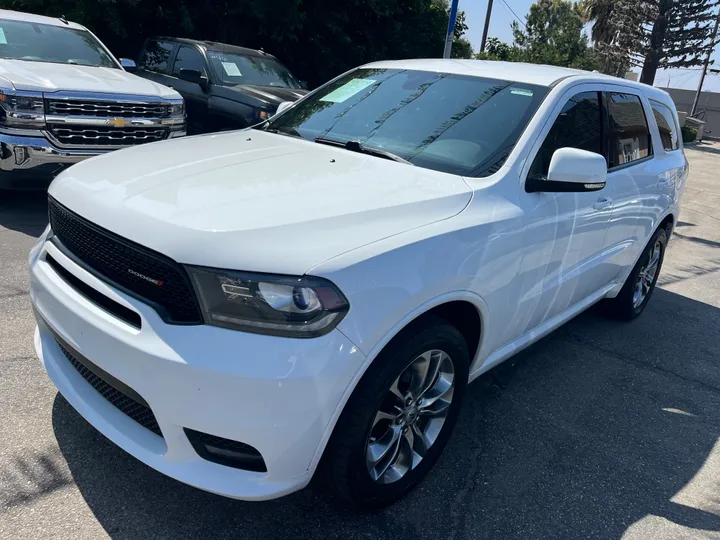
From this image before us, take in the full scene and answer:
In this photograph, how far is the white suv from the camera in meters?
1.96

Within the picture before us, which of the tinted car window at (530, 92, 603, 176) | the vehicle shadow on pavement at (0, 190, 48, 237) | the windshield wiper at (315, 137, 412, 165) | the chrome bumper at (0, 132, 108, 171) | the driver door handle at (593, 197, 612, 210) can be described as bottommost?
the vehicle shadow on pavement at (0, 190, 48, 237)

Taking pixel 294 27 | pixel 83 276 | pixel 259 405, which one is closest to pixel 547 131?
pixel 259 405

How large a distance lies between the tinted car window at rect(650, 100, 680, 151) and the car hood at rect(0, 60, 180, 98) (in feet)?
15.4

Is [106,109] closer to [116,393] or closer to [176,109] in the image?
[176,109]

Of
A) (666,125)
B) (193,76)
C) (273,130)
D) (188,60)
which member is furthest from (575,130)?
(188,60)

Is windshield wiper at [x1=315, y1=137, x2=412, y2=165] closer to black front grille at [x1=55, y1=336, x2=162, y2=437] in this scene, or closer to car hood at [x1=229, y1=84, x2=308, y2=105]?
black front grille at [x1=55, y1=336, x2=162, y2=437]

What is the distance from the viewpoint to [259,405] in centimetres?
191

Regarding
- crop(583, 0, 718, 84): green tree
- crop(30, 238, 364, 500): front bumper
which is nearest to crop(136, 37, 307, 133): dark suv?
crop(30, 238, 364, 500): front bumper

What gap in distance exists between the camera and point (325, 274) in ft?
6.49

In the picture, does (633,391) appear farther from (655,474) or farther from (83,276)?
(83,276)

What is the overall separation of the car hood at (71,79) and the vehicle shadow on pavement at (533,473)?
380 cm

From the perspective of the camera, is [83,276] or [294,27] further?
[294,27]

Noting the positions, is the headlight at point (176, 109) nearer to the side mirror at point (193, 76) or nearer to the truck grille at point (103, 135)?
the truck grille at point (103, 135)

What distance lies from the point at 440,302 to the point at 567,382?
1.92m
